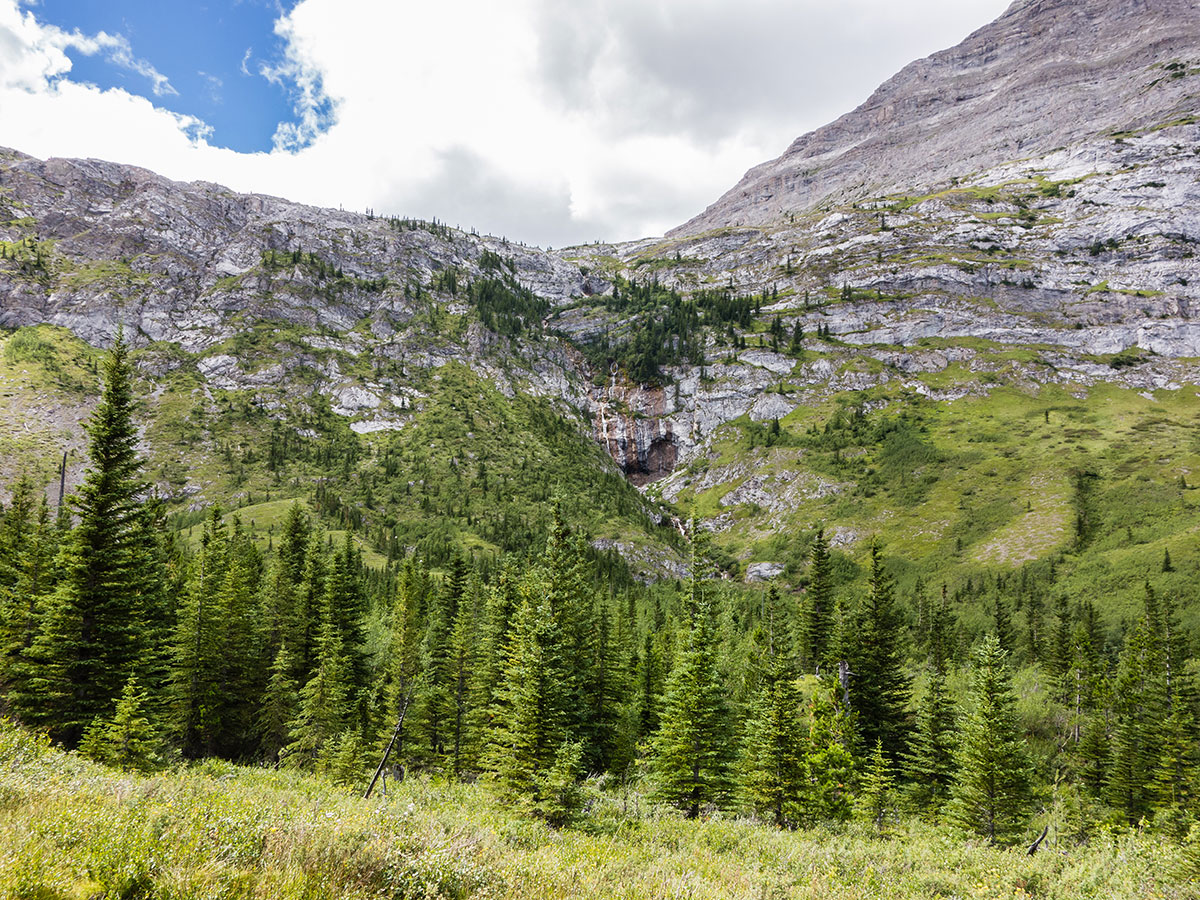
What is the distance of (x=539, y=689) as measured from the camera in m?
→ 24.6

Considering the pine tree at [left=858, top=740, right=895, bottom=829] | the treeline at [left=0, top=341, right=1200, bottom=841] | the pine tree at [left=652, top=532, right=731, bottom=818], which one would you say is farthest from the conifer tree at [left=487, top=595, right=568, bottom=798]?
the pine tree at [left=858, top=740, right=895, bottom=829]

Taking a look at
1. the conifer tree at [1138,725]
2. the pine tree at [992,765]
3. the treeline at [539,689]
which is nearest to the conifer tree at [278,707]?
the treeline at [539,689]

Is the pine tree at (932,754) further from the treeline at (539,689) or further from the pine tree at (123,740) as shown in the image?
the pine tree at (123,740)

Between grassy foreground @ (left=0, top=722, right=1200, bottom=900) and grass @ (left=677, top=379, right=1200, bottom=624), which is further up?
grass @ (left=677, top=379, right=1200, bottom=624)

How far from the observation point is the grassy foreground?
5605mm

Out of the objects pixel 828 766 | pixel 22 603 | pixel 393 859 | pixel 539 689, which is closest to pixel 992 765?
pixel 828 766

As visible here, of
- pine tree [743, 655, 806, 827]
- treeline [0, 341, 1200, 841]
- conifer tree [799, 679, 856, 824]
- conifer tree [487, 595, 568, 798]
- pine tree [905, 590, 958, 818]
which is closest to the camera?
conifer tree [487, 595, 568, 798]

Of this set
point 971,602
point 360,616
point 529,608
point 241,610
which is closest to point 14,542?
point 241,610

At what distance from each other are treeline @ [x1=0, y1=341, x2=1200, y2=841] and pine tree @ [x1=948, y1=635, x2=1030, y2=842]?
0.44 feet

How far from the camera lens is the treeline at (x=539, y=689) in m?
24.2

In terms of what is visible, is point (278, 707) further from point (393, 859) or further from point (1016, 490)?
point (1016, 490)

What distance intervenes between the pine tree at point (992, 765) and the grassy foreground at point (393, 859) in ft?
47.4

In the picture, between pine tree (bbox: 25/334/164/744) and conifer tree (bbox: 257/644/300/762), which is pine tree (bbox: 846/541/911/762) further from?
pine tree (bbox: 25/334/164/744)

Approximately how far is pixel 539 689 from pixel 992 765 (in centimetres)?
2605
